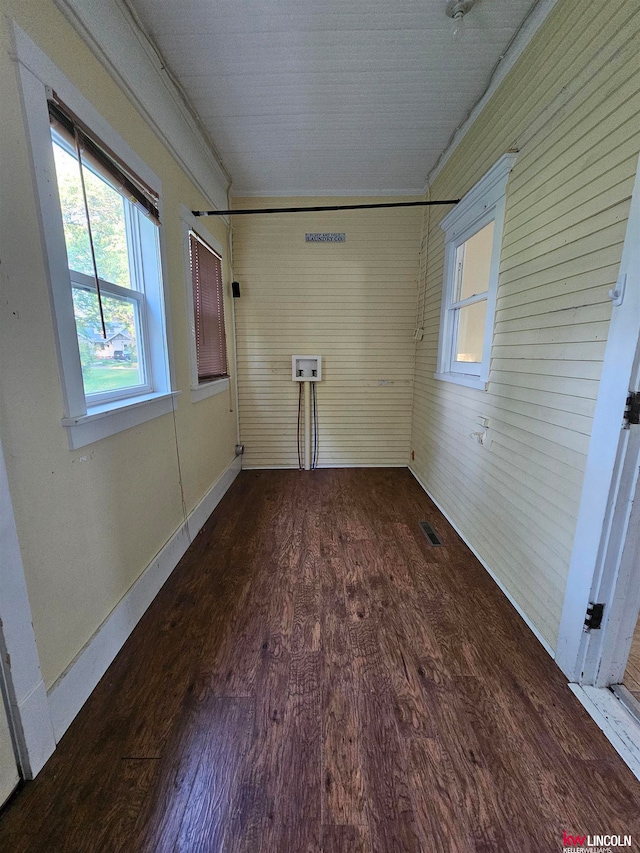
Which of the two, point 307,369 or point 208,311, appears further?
point 307,369

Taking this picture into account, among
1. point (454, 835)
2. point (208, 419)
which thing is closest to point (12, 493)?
point (454, 835)

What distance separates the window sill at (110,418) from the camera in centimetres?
130

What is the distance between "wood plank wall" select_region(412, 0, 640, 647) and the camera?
4.09 ft

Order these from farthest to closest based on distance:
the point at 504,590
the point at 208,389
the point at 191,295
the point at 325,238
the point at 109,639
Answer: the point at 325,238, the point at 208,389, the point at 191,295, the point at 504,590, the point at 109,639

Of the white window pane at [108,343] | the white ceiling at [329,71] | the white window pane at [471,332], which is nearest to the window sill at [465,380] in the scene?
the white window pane at [471,332]

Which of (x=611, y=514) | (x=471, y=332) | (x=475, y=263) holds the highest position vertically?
(x=475, y=263)

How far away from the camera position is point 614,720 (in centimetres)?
123

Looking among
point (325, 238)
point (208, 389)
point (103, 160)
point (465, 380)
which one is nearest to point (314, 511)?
point (208, 389)

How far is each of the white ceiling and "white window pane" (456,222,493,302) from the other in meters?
0.88

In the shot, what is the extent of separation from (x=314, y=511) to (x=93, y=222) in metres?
2.45

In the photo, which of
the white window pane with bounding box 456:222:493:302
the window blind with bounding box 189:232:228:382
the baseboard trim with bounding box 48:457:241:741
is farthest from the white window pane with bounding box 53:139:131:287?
the white window pane with bounding box 456:222:493:302

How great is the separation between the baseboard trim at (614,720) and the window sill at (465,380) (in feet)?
5.12

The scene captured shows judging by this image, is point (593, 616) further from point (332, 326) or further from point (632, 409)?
Result: point (332, 326)

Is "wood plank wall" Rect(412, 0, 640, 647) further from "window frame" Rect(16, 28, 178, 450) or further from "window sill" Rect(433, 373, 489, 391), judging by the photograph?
"window frame" Rect(16, 28, 178, 450)
